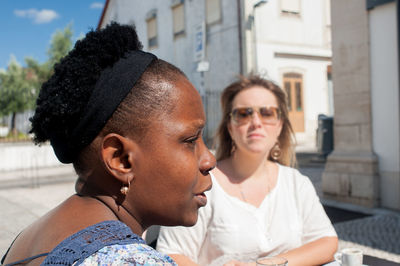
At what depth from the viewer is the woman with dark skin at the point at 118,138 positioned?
972 millimetres

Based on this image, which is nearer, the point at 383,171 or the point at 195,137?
the point at 195,137

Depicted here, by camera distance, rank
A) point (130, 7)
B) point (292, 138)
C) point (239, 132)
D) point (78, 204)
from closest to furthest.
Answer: point (78, 204), point (239, 132), point (292, 138), point (130, 7)

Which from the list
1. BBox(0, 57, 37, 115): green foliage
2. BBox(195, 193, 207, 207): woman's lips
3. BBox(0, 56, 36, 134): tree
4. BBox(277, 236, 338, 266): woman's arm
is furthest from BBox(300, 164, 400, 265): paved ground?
BBox(0, 57, 37, 115): green foliage

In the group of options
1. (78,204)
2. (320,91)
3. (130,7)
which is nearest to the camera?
(78,204)

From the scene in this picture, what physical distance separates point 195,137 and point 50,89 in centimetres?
39

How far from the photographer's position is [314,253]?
2.21 metres

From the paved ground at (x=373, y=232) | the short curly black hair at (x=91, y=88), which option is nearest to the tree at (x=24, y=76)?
the paved ground at (x=373, y=232)

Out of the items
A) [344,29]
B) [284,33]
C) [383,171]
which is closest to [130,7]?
[284,33]

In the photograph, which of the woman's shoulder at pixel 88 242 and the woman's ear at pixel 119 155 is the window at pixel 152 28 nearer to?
the woman's ear at pixel 119 155

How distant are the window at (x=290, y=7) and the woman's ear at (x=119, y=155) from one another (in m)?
15.6

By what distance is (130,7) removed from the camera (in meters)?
22.1

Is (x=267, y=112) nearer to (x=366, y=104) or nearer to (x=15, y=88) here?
(x=366, y=104)

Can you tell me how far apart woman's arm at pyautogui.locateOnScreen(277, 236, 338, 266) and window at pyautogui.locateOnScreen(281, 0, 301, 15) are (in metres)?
14.4

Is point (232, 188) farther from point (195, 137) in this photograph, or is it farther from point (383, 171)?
point (383, 171)
